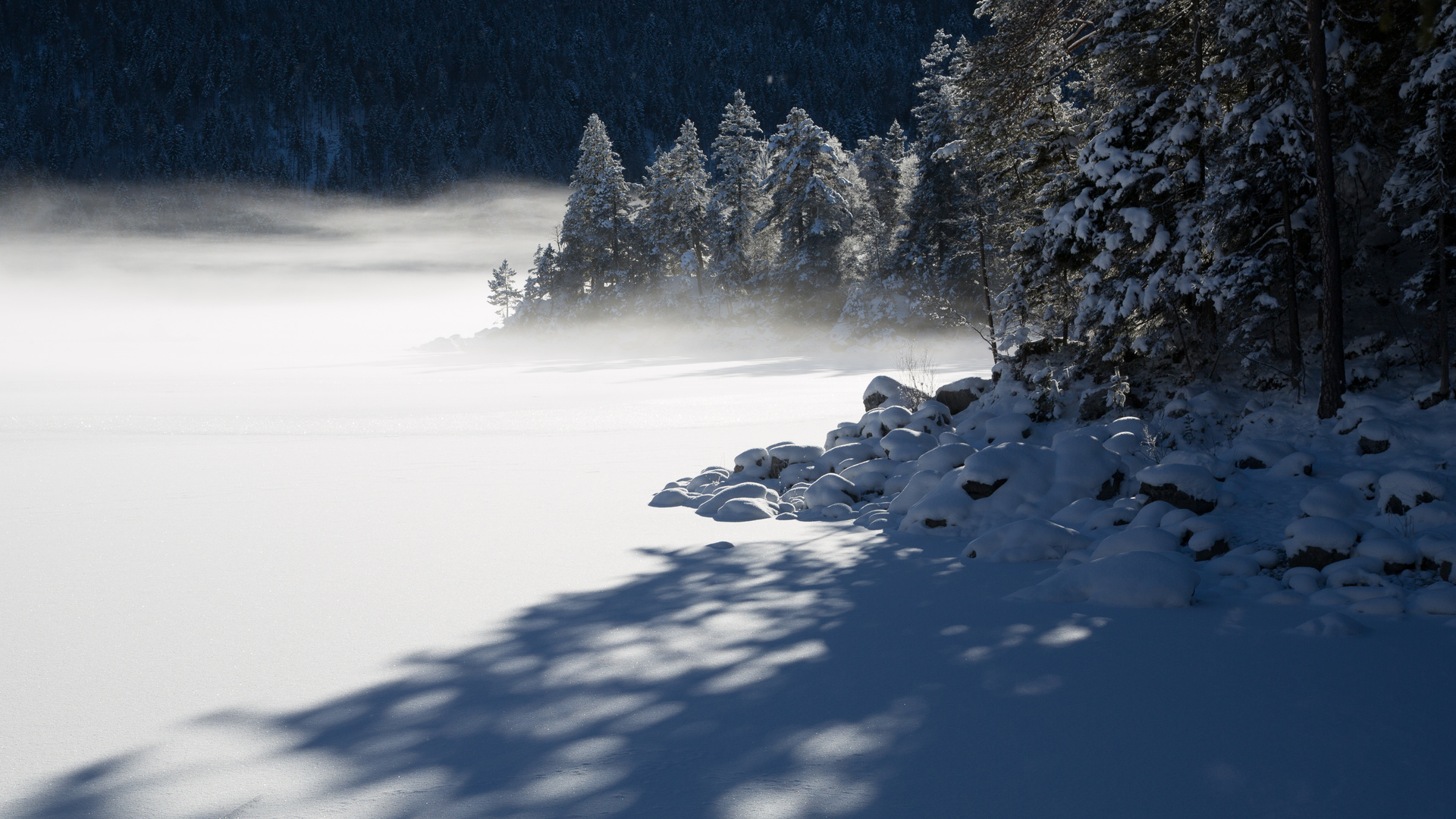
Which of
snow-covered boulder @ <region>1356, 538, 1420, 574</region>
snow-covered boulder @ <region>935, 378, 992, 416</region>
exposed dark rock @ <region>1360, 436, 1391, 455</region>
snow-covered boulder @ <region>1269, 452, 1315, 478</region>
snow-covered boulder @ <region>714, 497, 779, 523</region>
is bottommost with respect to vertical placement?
snow-covered boulder @ <region>1356, 538, 1420, 574</region>

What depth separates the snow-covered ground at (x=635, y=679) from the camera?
3.14 meters

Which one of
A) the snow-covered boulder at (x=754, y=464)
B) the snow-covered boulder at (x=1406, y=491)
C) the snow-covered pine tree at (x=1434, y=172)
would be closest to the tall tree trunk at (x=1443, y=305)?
the snow-covered pine tree at (x=1434, y=172)

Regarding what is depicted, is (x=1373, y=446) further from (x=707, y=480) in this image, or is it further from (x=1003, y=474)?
(x=707, y=480)

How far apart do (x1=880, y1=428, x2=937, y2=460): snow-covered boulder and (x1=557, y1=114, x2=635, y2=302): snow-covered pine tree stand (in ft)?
175

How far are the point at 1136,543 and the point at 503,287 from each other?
104 m

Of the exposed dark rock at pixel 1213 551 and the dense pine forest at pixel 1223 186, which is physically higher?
the dense pine forest at pixel 1223 186

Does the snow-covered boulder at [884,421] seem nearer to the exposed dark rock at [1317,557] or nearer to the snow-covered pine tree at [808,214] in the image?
the exposed dark rock at [1317,557]

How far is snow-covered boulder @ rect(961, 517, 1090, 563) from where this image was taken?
21.0 feet

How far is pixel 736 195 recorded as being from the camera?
55.7 m

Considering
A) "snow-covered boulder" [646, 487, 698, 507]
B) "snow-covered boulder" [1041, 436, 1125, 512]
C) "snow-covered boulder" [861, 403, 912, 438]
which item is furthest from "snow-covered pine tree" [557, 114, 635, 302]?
"snow-covered boulder" [1041, 436, 1125, 512]

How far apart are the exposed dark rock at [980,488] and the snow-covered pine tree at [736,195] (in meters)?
49.0

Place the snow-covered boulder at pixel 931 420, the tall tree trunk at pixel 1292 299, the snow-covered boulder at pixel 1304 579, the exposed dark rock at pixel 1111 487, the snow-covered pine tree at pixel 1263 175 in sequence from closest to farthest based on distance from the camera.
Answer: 1. the snow-covered boulder at pixel 1304 579
2. the exposed dark rock at pixel 1111 487
3. the snow-covered pine tree at pixel 1263 175
4. the tall tree trunk at pixel 1292 299
5. the snow-covered boulder at pixel 931 420

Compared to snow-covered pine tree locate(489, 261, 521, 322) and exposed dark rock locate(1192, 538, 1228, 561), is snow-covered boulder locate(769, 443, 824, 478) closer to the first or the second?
exposed dark rock locate(1192, 538, 1228, 561)

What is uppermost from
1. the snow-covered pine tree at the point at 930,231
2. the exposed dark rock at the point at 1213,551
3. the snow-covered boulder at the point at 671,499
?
the snow-covered pine tree at the point at 930,231
